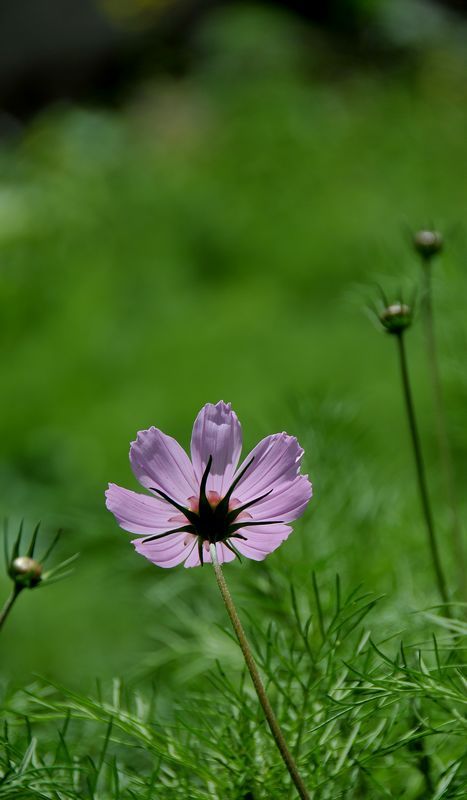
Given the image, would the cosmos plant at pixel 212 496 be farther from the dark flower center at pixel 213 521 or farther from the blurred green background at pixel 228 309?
the blurred green background at pixel 228 309

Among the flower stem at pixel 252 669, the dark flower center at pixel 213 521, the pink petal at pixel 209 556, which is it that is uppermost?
the dark flower center at pixel 213 521

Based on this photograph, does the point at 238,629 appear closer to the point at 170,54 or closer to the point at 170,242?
the point at 170,242

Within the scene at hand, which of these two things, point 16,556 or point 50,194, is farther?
point 50,194

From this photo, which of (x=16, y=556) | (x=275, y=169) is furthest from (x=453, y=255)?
(x=275, y=169)

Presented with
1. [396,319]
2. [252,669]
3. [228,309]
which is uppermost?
[228,309]

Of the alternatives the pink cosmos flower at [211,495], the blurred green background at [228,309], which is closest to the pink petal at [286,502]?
the pink cosmos flower at [211,495]

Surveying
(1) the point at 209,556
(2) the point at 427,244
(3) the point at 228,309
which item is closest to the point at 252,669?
(1) the point at 209,556

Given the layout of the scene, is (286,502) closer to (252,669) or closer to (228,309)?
(252,669)
